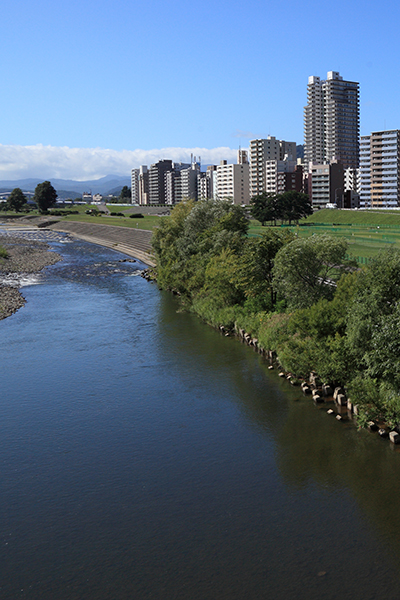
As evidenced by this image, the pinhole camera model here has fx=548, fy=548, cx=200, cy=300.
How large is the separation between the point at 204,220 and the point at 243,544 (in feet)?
167

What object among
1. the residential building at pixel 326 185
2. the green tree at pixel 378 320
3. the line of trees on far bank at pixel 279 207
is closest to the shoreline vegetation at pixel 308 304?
the green tree at pixel 378 320

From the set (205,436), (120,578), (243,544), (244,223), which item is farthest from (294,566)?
(244,223)

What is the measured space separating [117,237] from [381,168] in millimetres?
89730

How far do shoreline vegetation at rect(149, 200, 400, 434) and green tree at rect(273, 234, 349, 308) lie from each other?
0.07 m

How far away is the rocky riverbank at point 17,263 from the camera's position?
→ 56325 millimetres

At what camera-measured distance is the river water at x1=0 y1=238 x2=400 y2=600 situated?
1633 cm

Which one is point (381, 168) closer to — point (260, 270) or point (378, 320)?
point (260, 270)

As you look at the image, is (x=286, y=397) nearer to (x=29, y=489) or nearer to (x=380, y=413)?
(x=380, y=413)

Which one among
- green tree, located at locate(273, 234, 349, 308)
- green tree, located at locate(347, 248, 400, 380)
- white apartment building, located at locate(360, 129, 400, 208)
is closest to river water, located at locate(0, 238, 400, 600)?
green tree, located at locate(347, 248, 400, 380)

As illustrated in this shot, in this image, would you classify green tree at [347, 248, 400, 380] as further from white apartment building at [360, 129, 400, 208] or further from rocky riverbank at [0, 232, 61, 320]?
white apartment building at [360, 129, 400, 208]

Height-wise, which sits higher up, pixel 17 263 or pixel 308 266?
pixel 308 266

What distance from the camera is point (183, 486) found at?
21141 mm

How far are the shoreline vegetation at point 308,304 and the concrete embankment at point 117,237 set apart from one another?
116 feet

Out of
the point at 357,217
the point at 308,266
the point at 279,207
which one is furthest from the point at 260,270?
the point at 357,217
